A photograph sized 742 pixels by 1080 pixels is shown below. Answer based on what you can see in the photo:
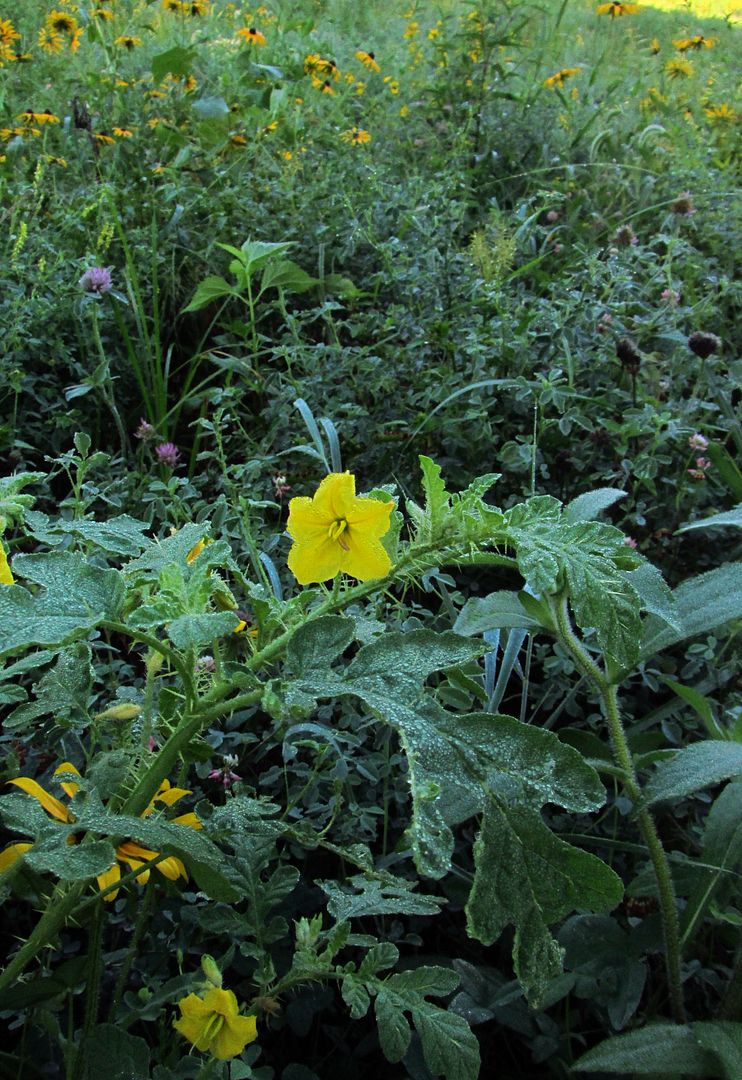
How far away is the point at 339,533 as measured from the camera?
0.85 m

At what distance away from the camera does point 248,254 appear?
223cm

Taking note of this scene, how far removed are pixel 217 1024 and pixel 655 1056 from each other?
0.43 metres

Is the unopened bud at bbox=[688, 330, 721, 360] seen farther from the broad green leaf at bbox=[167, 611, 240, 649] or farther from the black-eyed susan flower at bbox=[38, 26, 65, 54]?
the black-eyed susan flower at bbox=[38, 26, 65, 54]

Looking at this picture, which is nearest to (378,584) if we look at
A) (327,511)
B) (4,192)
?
(327,511)

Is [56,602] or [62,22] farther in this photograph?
[62,22]

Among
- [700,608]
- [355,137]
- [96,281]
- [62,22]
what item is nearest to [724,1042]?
[700,608]

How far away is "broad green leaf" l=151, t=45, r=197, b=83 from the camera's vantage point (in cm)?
328

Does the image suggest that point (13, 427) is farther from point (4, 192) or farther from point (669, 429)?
point (669, 429)

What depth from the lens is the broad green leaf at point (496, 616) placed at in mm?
1120

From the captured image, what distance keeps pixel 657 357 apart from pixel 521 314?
313 mm

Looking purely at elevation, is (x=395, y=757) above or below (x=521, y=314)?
below

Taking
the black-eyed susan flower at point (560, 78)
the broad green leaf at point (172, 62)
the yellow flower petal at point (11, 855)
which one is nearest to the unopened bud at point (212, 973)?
the yellow flower petal at point (11, 855)

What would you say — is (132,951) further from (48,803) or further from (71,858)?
(71,858)

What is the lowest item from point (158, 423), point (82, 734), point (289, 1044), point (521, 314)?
point (289, 1044)
